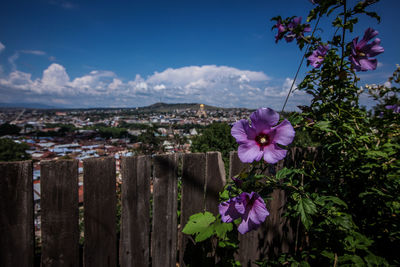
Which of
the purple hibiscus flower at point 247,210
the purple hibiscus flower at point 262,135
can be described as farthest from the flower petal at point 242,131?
the purple hibiscus flower at point 247,210

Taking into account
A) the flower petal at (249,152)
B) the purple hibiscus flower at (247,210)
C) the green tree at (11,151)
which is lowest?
the green tree at (11,151)

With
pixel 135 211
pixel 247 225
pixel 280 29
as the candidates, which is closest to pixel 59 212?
pixel 135 211

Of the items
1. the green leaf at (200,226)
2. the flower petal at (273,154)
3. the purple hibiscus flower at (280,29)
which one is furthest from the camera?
the purple hibiscus flower at (280,29)

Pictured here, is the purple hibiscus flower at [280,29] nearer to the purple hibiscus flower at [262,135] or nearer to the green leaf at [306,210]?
the purple hibiscus flower at [262,135]

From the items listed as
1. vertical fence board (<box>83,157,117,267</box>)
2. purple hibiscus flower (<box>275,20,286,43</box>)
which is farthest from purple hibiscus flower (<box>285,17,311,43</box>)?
vertical fence board (<box>83,157,117,267</box>)

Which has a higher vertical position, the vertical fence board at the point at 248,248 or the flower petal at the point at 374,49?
the flower petal at the point at 374,49

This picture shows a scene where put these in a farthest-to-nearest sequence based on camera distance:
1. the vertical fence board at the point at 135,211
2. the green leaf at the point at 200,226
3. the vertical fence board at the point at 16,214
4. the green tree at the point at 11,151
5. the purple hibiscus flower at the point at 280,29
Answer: the green tree at the point at 11,151, the purple hibiscus flower at the point at 280,29, the vertical fence board at the point at 135,211, the green leaf at the point at 200,226, the vertical fence board at the point at 16,214

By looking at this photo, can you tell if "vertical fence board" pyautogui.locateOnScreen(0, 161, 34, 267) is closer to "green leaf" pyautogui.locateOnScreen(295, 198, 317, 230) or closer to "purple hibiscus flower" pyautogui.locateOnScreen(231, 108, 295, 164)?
"purple hibiscus flower" pyautogui.locateOnScreen(231, 108, 295, 164)

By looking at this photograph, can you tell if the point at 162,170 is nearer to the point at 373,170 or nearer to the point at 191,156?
the point at 191,156
